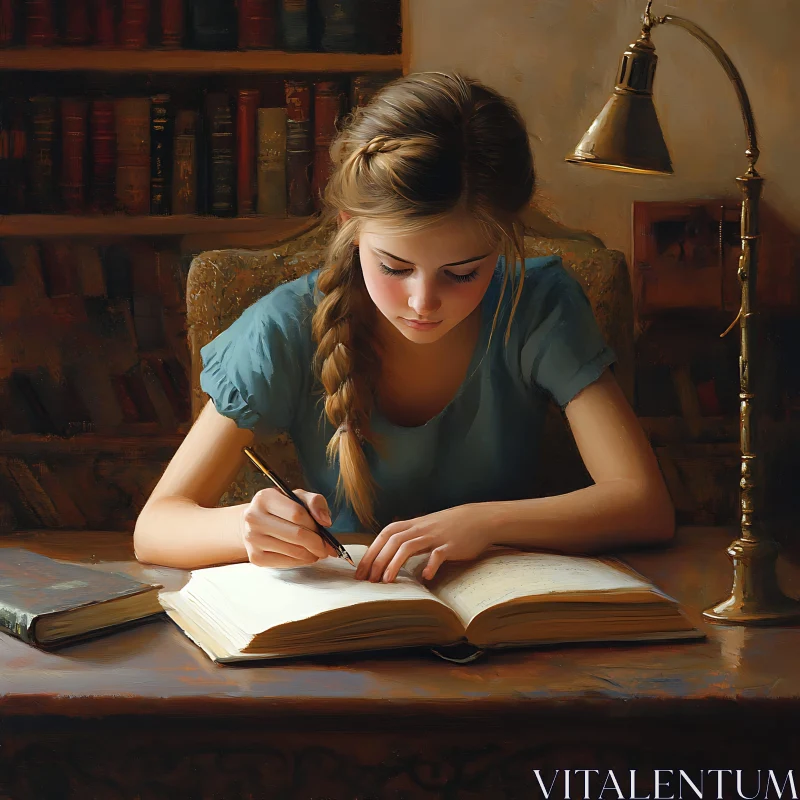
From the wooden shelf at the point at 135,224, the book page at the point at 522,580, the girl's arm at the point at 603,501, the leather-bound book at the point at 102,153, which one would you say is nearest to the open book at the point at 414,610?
the book page at the point at 522,580

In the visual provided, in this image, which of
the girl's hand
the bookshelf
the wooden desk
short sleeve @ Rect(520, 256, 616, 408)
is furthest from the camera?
the bookshelf

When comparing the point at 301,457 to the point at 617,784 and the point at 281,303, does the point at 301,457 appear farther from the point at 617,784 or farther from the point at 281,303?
the point at 617,784

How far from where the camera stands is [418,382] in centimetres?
161

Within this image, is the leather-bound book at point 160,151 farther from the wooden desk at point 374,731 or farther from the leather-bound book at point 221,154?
the wooden desk at point 374,731

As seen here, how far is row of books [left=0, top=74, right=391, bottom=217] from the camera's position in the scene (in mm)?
2227

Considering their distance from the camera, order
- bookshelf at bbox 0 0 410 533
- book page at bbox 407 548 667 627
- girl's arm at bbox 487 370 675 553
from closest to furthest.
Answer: book page at bbox 407 548 667 627 → girl's arm at bbox 487 370 675 553 → bookshelf at bbox 0 0 410 533

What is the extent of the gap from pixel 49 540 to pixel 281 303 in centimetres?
53

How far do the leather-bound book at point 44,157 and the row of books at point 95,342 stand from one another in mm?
159

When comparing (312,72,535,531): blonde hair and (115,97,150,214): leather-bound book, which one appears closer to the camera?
(312,72,535,531): blonde hair

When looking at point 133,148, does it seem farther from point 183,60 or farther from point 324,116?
point 324,116

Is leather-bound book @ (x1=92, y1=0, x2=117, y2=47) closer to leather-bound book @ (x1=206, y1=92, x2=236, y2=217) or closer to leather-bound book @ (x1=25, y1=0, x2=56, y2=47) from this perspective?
leather-bound book @ (x1=25, y1=0, x2=56, y2=47)

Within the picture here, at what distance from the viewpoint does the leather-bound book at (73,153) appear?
222 centimetres

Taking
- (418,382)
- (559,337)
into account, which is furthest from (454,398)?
(559,337)

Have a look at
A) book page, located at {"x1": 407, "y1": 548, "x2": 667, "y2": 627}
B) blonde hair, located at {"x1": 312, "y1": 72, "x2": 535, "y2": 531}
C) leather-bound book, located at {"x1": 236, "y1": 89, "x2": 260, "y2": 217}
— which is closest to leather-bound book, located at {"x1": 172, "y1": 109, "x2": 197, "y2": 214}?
leather-bound book, located at {"x1": 236, "y1": 89, "x2": 260, "y2": 217}
